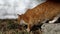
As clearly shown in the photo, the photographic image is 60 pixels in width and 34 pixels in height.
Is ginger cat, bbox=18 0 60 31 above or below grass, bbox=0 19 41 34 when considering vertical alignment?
above

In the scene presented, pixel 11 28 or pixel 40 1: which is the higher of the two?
pixel 40 1

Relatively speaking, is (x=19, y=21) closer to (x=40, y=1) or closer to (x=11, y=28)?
(x=11, y=28)

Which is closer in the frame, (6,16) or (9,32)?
(9,32)

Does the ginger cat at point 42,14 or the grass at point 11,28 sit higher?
the ginger cat at point 42,14

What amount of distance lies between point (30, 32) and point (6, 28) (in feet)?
1.78

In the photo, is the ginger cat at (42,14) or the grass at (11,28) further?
the grass at (11,28)

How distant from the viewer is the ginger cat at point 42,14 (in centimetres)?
501

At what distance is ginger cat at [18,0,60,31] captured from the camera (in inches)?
197

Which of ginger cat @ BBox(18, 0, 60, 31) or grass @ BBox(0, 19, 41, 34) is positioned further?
grass @ BBox(0, 19, 41, 34)

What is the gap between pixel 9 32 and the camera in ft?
16.9

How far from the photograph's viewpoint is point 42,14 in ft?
16.8

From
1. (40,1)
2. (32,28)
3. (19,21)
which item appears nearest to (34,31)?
(32,28)

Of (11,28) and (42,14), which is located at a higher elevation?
(42,14)

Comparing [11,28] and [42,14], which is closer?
[42,14]
